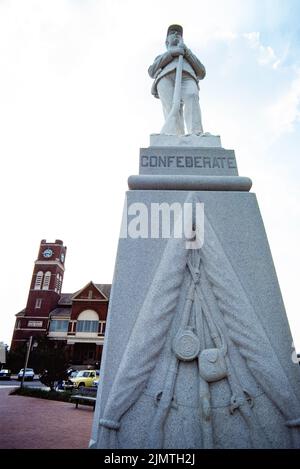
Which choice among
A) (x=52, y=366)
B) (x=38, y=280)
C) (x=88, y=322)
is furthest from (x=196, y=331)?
(x=38, y=280)

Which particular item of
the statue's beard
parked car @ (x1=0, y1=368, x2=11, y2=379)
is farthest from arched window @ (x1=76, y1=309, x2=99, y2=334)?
the statue's beard

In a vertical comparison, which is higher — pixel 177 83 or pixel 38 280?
pixel 38 280

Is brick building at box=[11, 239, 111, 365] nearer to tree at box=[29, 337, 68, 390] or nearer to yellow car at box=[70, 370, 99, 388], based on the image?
yellow car at box=[70, 370, 99, 388]

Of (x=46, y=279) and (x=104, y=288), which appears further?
(x=46, y=279)

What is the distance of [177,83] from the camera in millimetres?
5062

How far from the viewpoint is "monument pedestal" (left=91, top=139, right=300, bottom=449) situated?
2615 millimetres

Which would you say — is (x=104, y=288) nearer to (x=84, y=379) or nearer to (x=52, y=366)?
(x=84, y=379)

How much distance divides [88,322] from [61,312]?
562cm

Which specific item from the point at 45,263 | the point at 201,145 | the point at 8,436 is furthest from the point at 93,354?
the point at 201,145

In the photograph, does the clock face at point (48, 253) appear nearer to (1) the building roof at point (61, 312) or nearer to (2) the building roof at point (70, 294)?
(2) the building roof at point (70, 294)

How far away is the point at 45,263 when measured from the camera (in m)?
46.2

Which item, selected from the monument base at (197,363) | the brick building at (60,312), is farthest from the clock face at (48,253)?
the monument base at (197,363)

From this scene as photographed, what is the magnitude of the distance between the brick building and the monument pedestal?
36.7 m

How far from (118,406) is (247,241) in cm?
215
